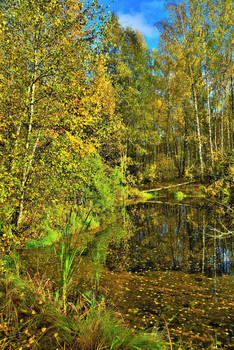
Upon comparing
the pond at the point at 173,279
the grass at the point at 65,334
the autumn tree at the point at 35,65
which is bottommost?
the pond at the point at 173,279

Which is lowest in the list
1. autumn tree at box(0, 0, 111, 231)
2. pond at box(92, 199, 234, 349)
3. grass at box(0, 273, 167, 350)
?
pond at box(92, 199, 234, 349)

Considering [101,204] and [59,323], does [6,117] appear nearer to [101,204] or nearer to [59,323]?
[59,323]

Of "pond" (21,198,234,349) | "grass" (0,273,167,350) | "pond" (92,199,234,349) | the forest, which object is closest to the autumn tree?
the forest

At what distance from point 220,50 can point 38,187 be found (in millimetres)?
21315

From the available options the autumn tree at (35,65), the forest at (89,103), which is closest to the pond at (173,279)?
the forest at (89,103)

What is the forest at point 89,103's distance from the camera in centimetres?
543

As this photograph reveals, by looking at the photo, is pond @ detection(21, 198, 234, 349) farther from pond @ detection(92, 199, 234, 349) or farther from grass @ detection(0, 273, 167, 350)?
grass @ detection(0, 273, 167, 350)

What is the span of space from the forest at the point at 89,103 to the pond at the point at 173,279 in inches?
76.2

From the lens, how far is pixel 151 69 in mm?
27609

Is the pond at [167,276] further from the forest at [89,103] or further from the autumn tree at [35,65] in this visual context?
the autumn tree at [35,65]

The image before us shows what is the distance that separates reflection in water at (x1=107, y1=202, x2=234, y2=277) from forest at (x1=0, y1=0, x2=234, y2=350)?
7.22 feet

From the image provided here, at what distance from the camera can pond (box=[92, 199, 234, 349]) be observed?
4.07 meters

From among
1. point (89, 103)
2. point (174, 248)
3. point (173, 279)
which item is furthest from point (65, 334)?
point (174, 248)

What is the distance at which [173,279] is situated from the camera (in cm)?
612
